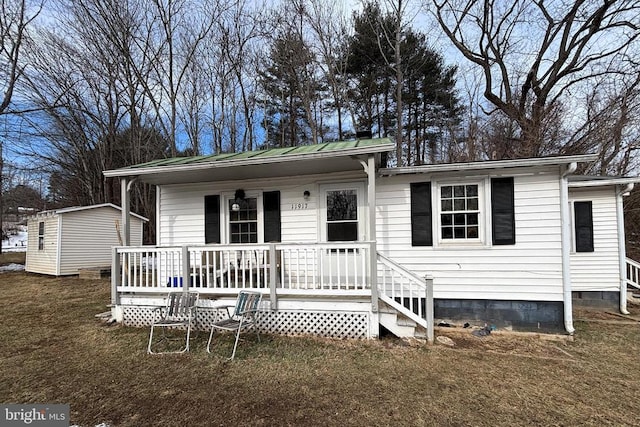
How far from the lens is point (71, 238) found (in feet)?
43.1

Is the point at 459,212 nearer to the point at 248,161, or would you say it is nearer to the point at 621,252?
the point at 248,161

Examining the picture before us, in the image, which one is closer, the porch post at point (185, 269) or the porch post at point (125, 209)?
the porch post at point (185, 269)

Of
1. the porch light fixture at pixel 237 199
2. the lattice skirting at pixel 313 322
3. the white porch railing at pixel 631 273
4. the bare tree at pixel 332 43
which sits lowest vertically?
the lattice skirting at pixel 313 322

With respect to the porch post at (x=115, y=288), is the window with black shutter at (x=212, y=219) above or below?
above

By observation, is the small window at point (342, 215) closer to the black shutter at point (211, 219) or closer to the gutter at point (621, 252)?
the black shutter at point (211, 219)

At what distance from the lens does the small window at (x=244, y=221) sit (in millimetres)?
7078

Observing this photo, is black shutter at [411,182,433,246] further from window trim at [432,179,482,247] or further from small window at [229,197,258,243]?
small window at [229,197,258,243]

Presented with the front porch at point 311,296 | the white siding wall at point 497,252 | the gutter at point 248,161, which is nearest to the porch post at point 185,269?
the front porch at point 311,296

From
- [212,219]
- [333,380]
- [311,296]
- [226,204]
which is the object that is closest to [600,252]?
[311,296]

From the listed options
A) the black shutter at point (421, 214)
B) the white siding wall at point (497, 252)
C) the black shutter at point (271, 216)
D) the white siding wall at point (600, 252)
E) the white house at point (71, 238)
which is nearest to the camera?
the white siding wall at point (497, 252)

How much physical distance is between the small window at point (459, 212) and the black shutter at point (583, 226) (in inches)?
128

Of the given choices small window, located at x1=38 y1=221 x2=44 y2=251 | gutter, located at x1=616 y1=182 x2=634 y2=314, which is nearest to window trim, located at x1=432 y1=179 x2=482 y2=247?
gutter, located at x1=616 y1=182 x2=634 y2=314

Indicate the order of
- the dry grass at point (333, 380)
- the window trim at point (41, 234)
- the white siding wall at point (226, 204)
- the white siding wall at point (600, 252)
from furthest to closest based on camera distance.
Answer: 1. the window trim at point (41, 234)
2. the white siding wall at point (600, 252)
3. the white siding wall at point (226, 204)
4. the dry grass at point (333, 380)

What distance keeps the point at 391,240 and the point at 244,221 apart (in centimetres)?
325
